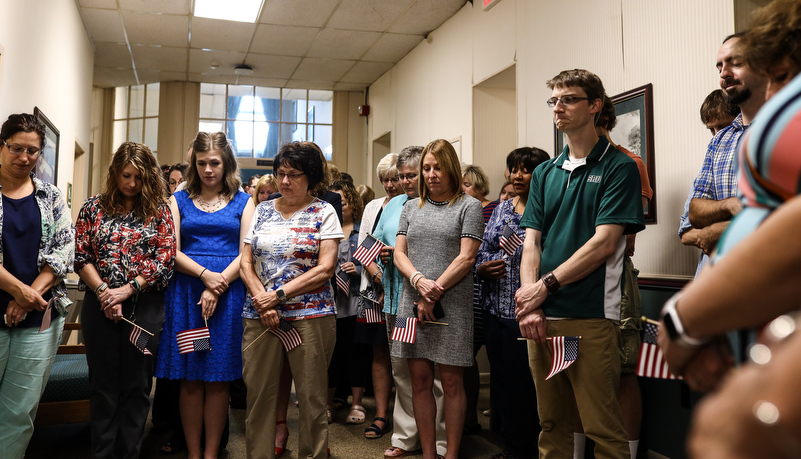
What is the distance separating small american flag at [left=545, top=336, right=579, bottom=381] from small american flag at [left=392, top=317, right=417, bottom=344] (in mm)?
837

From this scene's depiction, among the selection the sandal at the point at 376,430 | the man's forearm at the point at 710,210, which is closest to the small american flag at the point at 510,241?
the man's forearm at the point at 710,210

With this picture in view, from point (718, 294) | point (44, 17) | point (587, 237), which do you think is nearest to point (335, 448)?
point (587, 237)

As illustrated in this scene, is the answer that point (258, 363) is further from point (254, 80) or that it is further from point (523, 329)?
point (254, 80)

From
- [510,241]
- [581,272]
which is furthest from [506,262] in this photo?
[581,272]

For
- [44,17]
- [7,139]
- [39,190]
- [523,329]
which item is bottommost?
[523,329]

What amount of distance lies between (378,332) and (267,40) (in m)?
4.67

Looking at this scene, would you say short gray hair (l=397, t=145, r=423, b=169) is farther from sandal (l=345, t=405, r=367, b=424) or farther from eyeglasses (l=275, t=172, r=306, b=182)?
sandal (l=345, t=405, r=367, b=424)

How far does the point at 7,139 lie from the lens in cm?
233

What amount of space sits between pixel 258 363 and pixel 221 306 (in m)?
0.35

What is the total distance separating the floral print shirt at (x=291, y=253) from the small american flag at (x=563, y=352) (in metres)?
1.07

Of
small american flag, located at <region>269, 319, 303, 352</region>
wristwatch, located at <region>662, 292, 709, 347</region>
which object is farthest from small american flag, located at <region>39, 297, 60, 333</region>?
wristwatch, located at <region>662, 292, 709, 347</region>

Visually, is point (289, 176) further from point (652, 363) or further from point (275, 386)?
point (652, 363)

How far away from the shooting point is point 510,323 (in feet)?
9.52

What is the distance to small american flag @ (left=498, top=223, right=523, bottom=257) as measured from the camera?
2.78 meters
